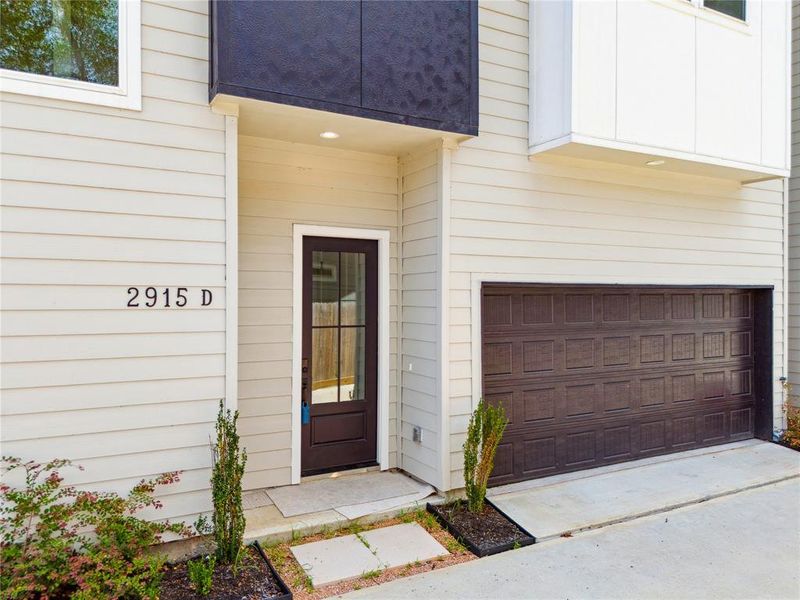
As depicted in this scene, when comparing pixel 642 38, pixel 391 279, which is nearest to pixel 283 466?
pixel 391 279

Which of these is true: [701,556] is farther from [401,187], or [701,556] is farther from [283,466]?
[401,187]

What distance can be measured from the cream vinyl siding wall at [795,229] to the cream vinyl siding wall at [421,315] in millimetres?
5313

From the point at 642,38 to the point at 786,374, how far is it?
4533mm

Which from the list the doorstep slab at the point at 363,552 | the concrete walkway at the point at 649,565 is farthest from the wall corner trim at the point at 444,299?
the concrete walkway at the point at 649,565

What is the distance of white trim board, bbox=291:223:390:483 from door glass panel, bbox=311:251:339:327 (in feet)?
0.53

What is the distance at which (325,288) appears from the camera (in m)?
4.83

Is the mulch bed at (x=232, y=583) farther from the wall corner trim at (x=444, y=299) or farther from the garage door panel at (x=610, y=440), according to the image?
the garage door panel at (x=610, y=440)

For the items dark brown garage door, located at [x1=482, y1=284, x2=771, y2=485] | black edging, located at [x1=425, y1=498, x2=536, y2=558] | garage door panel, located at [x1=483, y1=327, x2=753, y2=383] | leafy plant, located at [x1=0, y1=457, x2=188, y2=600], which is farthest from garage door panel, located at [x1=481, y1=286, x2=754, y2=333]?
leafy plant, located at [x1=0, y1=457, x2=188, y2=600]

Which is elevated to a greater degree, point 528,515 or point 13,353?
point 13,353

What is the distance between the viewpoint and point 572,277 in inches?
199

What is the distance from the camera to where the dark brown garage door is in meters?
4.96

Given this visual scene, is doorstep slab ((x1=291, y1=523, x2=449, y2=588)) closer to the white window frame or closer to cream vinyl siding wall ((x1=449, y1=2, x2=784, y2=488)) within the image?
cream vinyl siding wall ((x1=449, y1=2, x2=784, y2=488))

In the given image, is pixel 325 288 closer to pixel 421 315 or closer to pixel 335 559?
pixel 421 315

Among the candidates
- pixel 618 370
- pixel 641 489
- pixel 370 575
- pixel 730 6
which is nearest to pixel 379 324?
pixel 370 575
